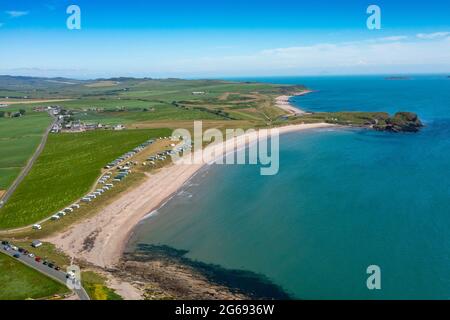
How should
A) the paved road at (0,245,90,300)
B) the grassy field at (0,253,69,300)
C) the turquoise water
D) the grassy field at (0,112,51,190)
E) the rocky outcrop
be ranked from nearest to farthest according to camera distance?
1. the grassy field at (0,253,69,300)
2. the paved road at (0,245,90,300)
3. the turquoise water
4. the grassy field at (0,112,51,190)
5. the rocky outcrop

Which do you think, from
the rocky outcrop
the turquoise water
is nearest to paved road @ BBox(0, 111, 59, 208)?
the turquoise water

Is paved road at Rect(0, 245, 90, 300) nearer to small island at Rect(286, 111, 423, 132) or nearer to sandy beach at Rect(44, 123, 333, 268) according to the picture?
sandy beach at Rect(44, 123, 333, 268)

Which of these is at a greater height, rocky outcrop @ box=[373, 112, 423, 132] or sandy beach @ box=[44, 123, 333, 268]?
rocky outcrop @ box=[373, 112, 423, 132]

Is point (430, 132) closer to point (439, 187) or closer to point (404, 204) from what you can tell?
point (439, 187)

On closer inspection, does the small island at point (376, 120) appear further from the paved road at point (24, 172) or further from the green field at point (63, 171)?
the paved road at point (24, 172)

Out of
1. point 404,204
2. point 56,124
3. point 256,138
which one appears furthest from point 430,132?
point 56,124

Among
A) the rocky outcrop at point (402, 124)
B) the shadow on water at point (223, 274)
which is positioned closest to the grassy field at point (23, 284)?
the shadow on water at point (223, 274)
